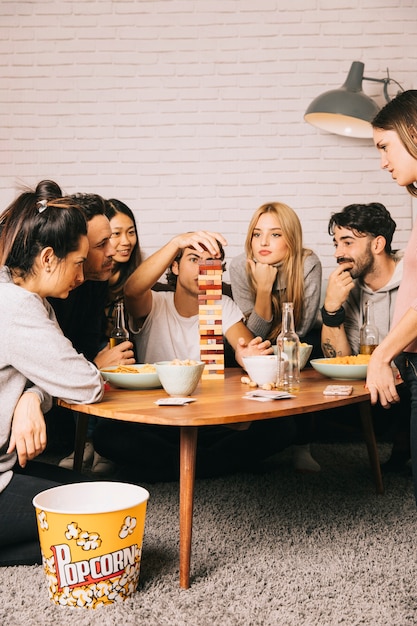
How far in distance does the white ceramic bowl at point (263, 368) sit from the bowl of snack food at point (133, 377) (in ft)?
0.91

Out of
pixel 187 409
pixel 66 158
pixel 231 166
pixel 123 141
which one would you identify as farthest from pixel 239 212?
pixel 187 409

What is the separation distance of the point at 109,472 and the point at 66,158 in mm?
2142

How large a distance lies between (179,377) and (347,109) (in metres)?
2.34

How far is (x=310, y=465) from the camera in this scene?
3027 mm

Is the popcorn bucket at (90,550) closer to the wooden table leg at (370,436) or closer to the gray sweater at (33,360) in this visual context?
the gray sweater at (33,360)

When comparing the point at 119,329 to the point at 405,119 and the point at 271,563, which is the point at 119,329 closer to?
the point at 271,563

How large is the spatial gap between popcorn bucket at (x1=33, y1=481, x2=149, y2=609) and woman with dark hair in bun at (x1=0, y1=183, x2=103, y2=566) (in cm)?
18

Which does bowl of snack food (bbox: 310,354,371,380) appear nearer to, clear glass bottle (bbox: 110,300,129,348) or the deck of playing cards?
the deck of playing cards

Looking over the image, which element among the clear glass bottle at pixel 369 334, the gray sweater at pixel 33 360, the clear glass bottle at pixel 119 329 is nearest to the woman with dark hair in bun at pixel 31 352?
the gray sweater at pixel 33 360

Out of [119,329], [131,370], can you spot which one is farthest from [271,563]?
[119,329]

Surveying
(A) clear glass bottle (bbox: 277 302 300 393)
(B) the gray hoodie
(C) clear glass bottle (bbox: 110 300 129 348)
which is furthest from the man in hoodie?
(C) clear glass bottle (bbox: 110 300 129 348)

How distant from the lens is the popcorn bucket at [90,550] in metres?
1.59

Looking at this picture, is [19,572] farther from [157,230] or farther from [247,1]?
[247,1]

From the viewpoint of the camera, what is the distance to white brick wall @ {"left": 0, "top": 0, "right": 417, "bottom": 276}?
4281mm
